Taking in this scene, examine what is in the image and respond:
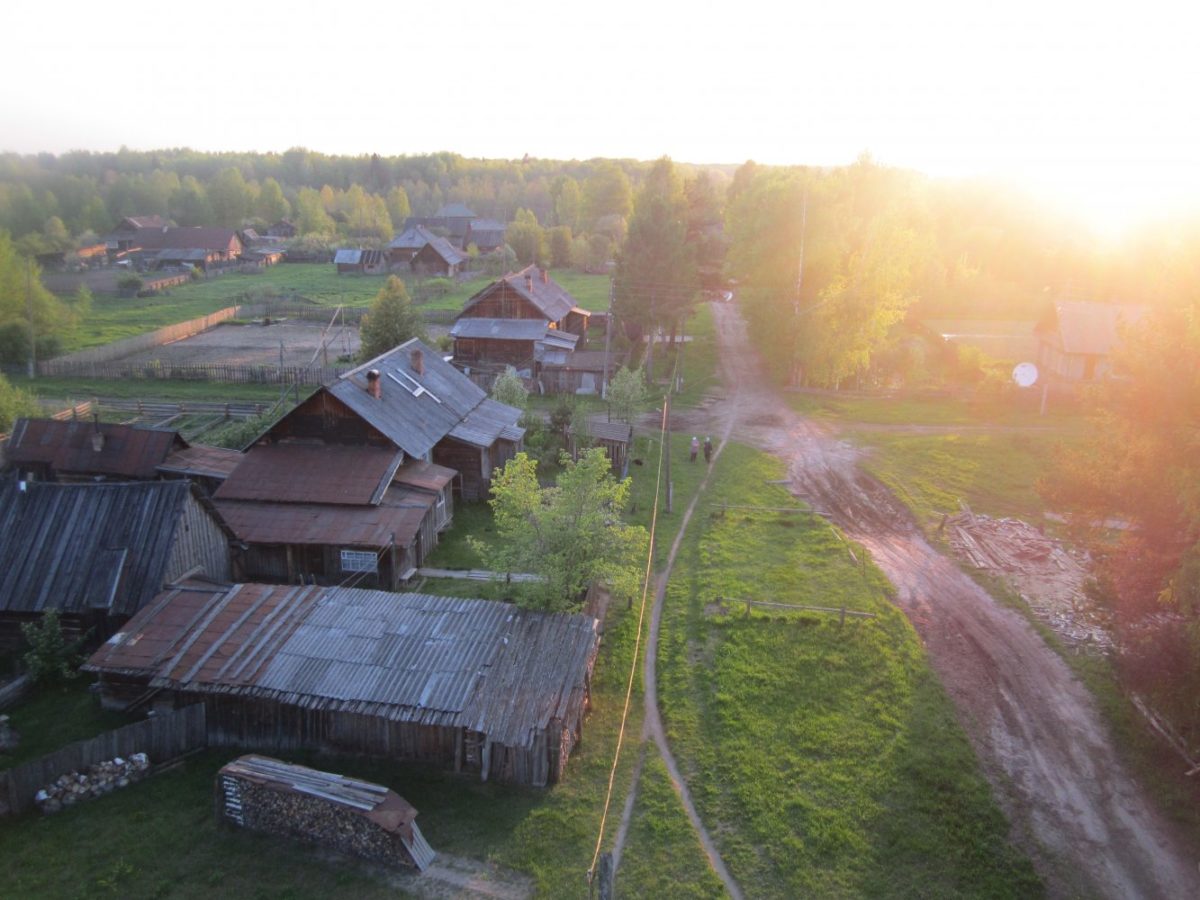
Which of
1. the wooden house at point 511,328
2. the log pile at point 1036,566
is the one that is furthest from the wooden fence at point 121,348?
the log pile at point 1036,566

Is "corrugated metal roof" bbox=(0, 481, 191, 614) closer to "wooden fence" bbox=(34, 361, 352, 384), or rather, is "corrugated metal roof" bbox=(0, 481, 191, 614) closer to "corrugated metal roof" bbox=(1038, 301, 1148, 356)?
"wooden fence" bbox=(34, 361, 352, 384)

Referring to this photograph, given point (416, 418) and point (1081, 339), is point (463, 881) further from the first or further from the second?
point (1081, 339)

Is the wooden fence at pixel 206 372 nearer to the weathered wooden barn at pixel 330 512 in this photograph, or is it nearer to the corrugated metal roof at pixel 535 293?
the corrugated metal roof at pixel 535 293

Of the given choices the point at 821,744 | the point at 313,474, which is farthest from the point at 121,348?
the point at 821,744

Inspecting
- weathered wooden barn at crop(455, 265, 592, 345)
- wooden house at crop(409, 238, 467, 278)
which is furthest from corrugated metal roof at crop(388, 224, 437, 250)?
weathered wooden barn at crop(455, 265, 592, 345)

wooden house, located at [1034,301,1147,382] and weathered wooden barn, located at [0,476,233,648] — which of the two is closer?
weathered wooden barn, located at [0,476,233,648]

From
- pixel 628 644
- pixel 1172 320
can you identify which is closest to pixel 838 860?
pixel 628 644
